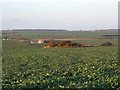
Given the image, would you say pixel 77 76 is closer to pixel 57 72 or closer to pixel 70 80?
pixel 70 80

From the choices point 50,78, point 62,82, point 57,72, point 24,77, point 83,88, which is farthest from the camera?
point 57,72

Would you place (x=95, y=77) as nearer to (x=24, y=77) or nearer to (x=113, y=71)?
(x=113, y=71)

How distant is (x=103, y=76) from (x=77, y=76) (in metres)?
2.03

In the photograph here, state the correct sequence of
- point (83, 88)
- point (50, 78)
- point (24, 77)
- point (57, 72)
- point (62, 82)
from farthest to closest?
point (57, 72), point (24, 77), point (50, 78), point (62, 82), point (83, 88)

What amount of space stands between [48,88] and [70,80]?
2502 millimetres

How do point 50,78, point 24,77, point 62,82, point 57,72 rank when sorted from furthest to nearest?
point 57,72 < point 24,77 < point 50,78 < point 62,82

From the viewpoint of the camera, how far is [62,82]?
1688 cm

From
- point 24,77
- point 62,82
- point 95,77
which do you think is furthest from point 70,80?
point 24,77

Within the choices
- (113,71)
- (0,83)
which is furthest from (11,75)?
(113,71)

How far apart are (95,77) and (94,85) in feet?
8.02

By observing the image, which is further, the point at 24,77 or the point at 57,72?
the point at 57,72

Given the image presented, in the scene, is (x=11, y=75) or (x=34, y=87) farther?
(x=11, y=75)

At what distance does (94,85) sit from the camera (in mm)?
15852

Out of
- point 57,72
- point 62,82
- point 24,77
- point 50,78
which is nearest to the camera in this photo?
point 62,82
